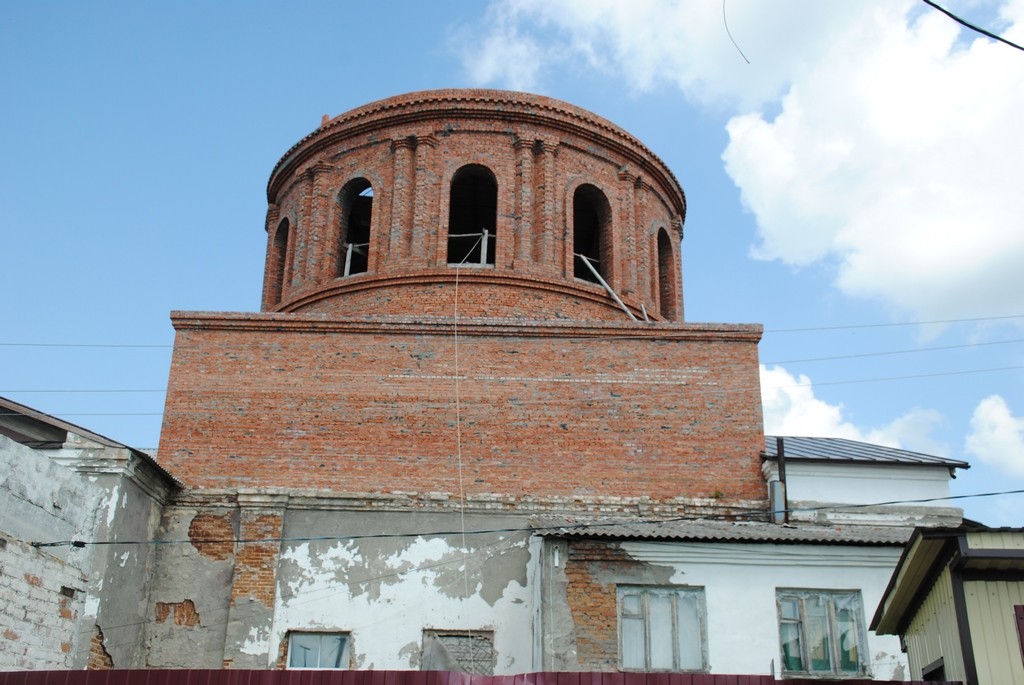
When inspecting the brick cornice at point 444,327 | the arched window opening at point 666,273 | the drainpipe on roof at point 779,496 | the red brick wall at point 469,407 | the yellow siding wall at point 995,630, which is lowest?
the yellow siding wall at point 995,630

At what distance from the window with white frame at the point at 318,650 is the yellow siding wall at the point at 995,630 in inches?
315

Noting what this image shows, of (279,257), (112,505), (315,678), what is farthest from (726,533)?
(279,257)

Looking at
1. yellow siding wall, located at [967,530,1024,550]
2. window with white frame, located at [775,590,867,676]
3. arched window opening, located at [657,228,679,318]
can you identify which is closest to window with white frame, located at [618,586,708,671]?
window with white frame, located at [775,590,867,676]

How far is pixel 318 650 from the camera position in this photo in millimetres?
14320

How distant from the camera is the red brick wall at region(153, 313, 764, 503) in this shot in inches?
611

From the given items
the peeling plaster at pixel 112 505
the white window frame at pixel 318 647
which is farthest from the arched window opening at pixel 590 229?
the peeling plaster at pixel 112 505

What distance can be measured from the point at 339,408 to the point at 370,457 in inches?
34.5

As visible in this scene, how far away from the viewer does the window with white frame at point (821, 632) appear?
1262cm

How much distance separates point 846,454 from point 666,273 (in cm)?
597

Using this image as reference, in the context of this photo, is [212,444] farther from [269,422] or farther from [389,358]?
[389,358]

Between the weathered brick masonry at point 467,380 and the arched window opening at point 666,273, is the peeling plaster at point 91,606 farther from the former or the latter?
the arched window opening at point 666,273

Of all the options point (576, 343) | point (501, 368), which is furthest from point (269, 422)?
point (576, 343)

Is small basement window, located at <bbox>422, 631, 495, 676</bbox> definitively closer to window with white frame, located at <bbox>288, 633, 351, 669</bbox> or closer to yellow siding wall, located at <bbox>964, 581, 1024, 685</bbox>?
window with white frame, located at <bbox>288, 633, 351, 669</bbox>

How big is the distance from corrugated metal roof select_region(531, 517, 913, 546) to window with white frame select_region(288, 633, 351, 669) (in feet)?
9.72
